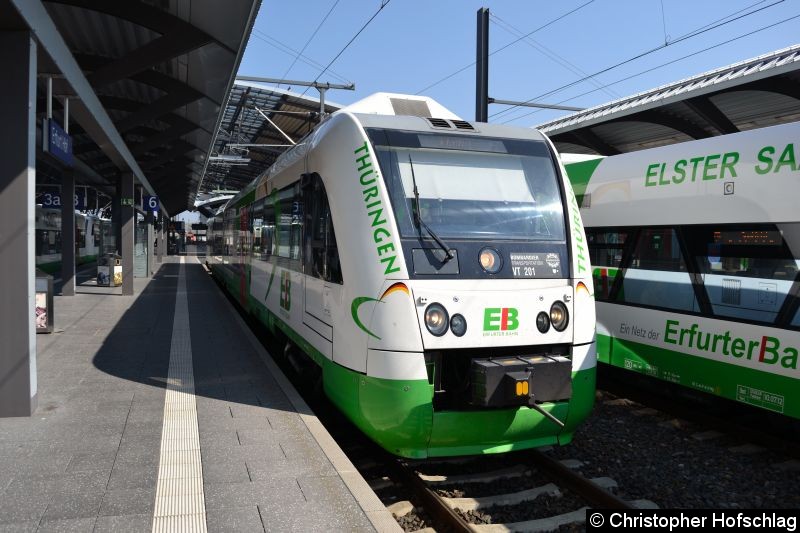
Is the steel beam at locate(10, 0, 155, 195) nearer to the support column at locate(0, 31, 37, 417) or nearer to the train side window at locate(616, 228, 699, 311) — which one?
the support column at locate(0, 31, 37, 417)

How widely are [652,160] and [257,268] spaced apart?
5.95 meters

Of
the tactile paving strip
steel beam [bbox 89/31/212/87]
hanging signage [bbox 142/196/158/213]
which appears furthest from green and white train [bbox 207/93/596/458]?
hanging signage [bbox 142/196/158/213]

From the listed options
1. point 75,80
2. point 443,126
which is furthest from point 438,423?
point 75,80

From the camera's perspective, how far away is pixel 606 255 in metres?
7.79

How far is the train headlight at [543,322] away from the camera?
4.83m

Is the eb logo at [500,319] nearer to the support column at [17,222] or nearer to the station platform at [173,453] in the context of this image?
the station platform at [173,453]

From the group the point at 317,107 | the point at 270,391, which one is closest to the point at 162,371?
the point at 270,391

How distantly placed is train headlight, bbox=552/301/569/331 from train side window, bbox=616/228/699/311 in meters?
2.25

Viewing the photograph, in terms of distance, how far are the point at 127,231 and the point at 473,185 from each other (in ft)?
44.7

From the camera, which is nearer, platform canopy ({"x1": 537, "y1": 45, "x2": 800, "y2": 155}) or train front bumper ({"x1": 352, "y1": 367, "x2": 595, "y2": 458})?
train front bumper ({"x1": 352, "y1": 367, "x2": 595, "y2": 458})

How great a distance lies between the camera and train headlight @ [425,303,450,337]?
178 inches

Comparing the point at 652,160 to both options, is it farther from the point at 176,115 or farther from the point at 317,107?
the point at 317,107

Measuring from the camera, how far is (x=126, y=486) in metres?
3.96

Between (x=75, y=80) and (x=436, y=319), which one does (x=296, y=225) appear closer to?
(x=436, y=319)
